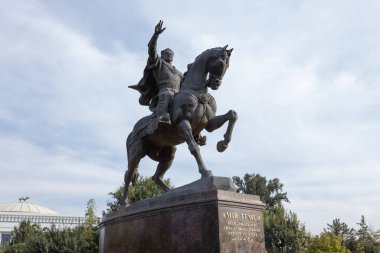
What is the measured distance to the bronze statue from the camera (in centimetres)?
918

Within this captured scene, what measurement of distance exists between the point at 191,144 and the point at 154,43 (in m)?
2.66

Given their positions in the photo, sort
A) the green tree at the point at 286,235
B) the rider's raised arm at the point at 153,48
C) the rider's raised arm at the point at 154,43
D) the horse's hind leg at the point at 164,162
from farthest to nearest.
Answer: the green tree at the point at 286,235, the horse's hind leg at the point at 164,162, the rider's raised arm at the point at 153,48, the rider's raised arm at the point at 154,43

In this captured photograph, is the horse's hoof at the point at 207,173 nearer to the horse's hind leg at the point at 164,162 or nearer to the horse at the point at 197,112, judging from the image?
the horse at the point at 197,112

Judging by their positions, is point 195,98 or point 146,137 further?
point 146,137

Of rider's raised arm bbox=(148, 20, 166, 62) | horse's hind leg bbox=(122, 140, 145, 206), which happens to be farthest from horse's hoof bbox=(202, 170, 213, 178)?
rider's raised arm bbox=(148, 20, 166, 62)

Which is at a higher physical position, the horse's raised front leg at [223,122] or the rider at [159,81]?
the rider at [159,81]

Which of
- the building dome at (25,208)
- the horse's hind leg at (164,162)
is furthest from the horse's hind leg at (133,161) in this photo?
the building dome at (25,208)

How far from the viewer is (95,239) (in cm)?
3350

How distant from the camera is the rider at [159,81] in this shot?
9609mm

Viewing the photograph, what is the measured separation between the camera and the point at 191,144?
8906 mm

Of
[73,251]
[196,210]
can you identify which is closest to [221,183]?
[196,210]

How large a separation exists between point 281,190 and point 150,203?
155 ft

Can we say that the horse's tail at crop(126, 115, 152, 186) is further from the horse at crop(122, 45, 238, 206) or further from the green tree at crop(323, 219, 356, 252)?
the green tree at crop(323, 219, 356, 252)

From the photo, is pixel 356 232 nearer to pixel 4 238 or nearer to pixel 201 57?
pixel 201 57
